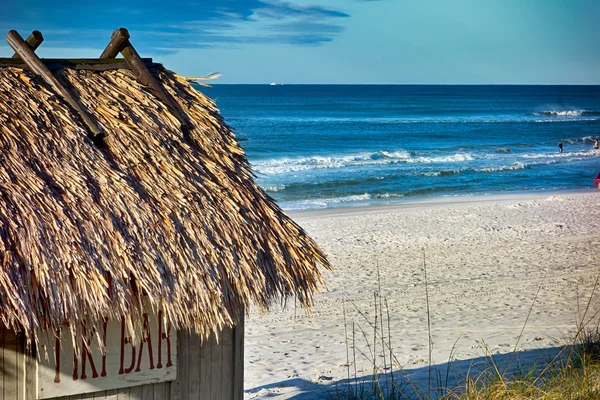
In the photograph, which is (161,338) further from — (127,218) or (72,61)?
(72,61)

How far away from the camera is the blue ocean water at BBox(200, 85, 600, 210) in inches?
933

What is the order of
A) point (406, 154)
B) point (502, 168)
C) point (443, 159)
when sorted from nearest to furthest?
point (502, 168) → point (443, 159) → point (406, 154)

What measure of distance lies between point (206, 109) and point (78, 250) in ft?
5.77

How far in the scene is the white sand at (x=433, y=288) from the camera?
331 inches

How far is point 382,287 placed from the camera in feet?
37.4

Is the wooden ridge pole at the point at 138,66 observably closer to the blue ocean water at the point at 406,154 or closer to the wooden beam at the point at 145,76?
the wooden beam at the point at 145,76

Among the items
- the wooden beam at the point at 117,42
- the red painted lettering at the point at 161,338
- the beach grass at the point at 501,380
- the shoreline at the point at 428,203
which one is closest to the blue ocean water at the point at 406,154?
the shoreline at the point at 428,203

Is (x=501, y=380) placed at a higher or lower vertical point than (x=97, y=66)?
lower

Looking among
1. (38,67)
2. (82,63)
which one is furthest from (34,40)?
(82,63)

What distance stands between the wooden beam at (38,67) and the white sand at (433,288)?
374cm

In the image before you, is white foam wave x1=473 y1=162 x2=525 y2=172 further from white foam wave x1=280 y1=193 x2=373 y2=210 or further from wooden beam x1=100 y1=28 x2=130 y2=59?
wooden beam x1=100 y1=28 x2=130 y2=59

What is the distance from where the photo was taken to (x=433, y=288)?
11.5 meters

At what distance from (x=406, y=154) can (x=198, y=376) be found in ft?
95.7

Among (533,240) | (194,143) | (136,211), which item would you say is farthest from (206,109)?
(533,240)
